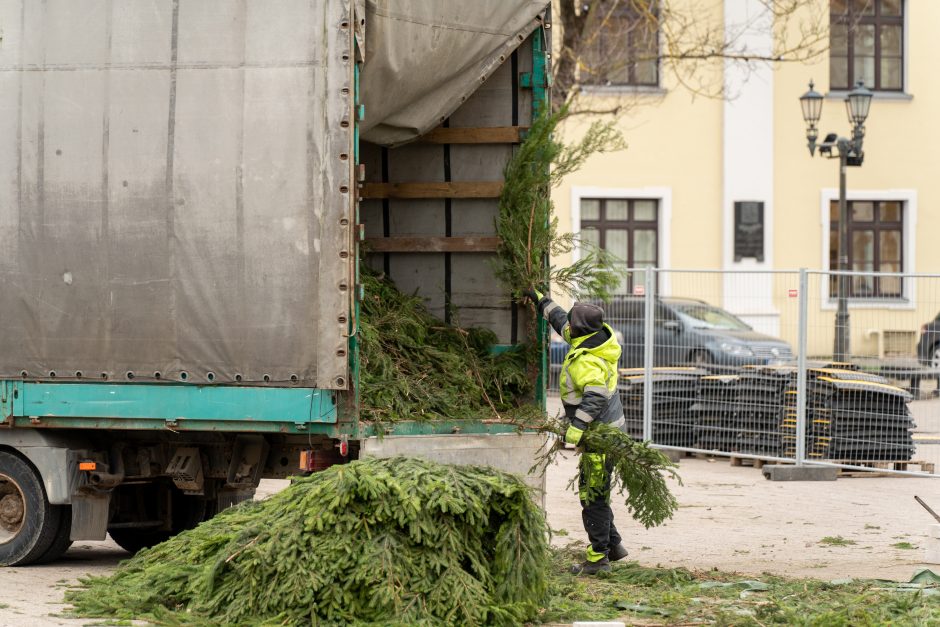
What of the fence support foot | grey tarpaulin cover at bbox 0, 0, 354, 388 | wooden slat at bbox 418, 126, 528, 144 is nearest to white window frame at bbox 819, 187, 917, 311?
the fence support foot

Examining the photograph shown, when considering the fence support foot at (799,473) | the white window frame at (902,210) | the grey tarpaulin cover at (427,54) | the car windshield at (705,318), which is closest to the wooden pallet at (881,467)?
the fence support foot at (799,473)

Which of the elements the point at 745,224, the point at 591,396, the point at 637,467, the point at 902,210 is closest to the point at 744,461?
the point at 591,396

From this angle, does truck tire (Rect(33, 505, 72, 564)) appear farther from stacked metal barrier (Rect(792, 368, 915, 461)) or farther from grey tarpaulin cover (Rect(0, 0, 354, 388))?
stacked metal barrier (Rect(792, 368, 915, 461))

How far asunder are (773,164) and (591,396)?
71.7ft

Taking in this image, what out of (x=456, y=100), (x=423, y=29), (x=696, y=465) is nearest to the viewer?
(x=423, y=29)

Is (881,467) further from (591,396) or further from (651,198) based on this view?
(651,198)

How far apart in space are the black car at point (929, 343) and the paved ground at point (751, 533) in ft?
3.87

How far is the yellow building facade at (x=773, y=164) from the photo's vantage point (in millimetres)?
29469

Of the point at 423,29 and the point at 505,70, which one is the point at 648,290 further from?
the point at 423,29

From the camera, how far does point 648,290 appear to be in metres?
15.4

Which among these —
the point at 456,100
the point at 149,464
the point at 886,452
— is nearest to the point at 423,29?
the point at 456,100

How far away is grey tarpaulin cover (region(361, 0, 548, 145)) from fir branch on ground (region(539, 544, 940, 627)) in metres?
2.84

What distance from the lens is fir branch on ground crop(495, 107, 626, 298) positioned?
9.07 m

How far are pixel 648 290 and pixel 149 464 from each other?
7649 mm
